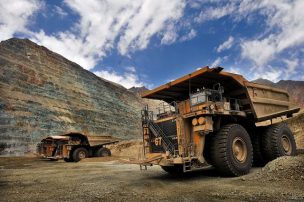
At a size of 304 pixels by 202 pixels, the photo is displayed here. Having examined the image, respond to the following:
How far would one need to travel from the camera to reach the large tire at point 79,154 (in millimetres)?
21344

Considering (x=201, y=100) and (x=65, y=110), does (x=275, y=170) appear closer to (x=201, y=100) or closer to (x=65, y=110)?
(x=201, y=100)

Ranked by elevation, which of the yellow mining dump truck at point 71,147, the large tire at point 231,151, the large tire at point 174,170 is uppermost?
the yellow mining dump truck at point 71,147

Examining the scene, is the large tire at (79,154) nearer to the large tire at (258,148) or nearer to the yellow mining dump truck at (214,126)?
the yellow mining dump truck at (214,126)

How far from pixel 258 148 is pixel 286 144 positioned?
1.21 meters

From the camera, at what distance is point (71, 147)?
849 inches

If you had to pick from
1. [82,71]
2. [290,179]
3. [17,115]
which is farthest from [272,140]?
[82,71]

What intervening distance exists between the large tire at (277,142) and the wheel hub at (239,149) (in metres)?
1.78

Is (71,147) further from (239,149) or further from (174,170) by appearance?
(239,149)

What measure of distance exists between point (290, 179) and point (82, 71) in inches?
1455

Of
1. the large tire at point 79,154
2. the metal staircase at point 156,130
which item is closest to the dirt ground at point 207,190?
the metal staircase at point 156,130

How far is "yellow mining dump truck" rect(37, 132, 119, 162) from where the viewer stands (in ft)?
68.2

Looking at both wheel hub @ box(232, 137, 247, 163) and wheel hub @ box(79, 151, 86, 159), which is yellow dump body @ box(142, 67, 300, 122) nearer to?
wheel hub @ box(232, 137, 247, 163)

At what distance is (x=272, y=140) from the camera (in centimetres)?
995

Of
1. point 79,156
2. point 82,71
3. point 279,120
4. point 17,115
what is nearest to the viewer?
point 279,120
